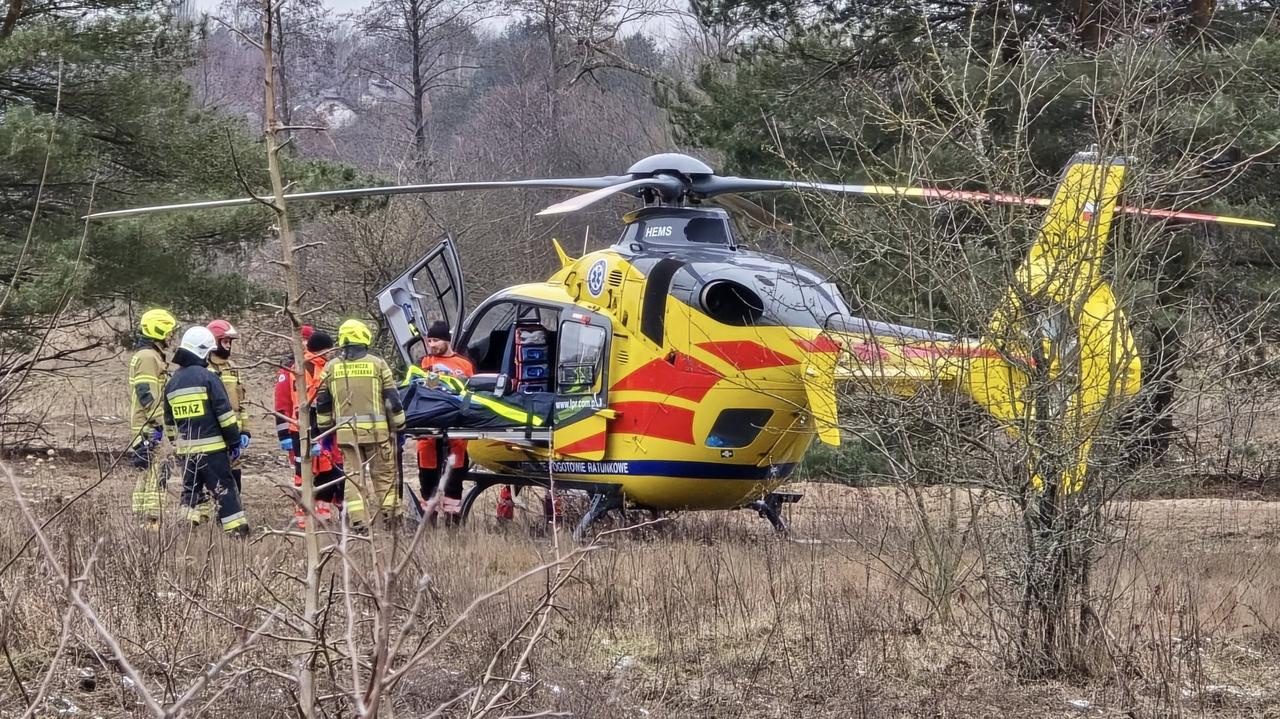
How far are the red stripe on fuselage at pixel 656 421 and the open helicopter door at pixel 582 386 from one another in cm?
13

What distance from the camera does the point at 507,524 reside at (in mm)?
11703

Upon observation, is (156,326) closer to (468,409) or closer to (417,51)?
(468,409)

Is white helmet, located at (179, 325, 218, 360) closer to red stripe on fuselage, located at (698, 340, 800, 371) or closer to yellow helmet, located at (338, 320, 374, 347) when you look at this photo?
yellow helmet, located at (338, 320, 374, 347)

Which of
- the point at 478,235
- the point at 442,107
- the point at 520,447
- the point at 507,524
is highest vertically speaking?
the point at 442,107

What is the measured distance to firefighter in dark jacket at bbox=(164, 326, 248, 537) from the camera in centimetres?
992

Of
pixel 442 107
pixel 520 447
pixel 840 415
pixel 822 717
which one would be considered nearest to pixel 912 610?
pixel 840 415

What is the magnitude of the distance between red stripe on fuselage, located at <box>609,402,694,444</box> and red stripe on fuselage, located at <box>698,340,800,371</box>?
566 millimetres

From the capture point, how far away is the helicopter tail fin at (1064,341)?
5.86 m

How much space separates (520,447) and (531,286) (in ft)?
4.83

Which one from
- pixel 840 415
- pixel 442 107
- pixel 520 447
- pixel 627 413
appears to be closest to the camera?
pixel 840 415

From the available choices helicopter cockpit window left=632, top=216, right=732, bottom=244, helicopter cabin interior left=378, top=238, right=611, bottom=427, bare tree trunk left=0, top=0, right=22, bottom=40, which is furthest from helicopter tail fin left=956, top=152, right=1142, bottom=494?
bare tree trunk left=0, top=0, right=22, bottom=40

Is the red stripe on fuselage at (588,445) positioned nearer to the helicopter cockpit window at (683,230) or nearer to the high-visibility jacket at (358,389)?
the high-visibility jacket at (358,389)

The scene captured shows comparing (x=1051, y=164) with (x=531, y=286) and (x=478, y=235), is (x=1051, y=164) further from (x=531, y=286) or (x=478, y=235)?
(x=478, y=235)

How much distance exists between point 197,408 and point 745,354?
4060 millimetres
